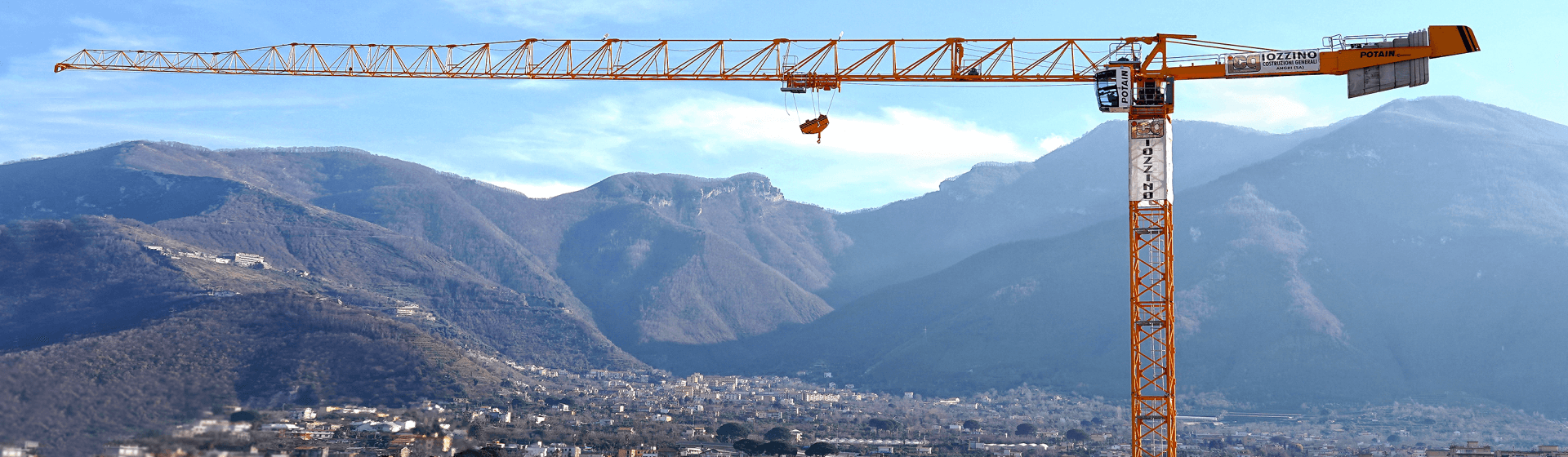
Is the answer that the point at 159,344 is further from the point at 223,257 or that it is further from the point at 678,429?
the point at 223,257

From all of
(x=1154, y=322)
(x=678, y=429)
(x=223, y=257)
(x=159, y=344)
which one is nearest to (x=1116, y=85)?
(x=1154, y=322)

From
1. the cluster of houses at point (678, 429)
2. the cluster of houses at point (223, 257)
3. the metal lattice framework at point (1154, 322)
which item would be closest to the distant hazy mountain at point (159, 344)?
the cluster of houses at point (223, 257)

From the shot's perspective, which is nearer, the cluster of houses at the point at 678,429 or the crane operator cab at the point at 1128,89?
the crane operator cab at the point at 1128,89

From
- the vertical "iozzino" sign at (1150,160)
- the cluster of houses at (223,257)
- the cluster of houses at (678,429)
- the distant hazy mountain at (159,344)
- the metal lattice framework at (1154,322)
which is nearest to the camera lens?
the metal lattice framework at (1154,322)

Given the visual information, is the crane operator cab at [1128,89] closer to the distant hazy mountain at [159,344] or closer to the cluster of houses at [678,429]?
the cluster of houses at [678,429]

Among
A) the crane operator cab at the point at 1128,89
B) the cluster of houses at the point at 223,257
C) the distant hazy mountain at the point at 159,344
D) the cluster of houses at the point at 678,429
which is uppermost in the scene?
the cluster of houses at the point at 223,257

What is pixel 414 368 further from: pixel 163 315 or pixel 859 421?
pixel 859 421

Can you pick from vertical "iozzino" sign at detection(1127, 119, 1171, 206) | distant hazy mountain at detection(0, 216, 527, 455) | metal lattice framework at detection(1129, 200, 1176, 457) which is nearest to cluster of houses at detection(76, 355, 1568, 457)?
distant hazy mountain at detection(0, 216, 527, 455)

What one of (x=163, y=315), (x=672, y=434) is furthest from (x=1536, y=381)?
(x=163, y=315)
